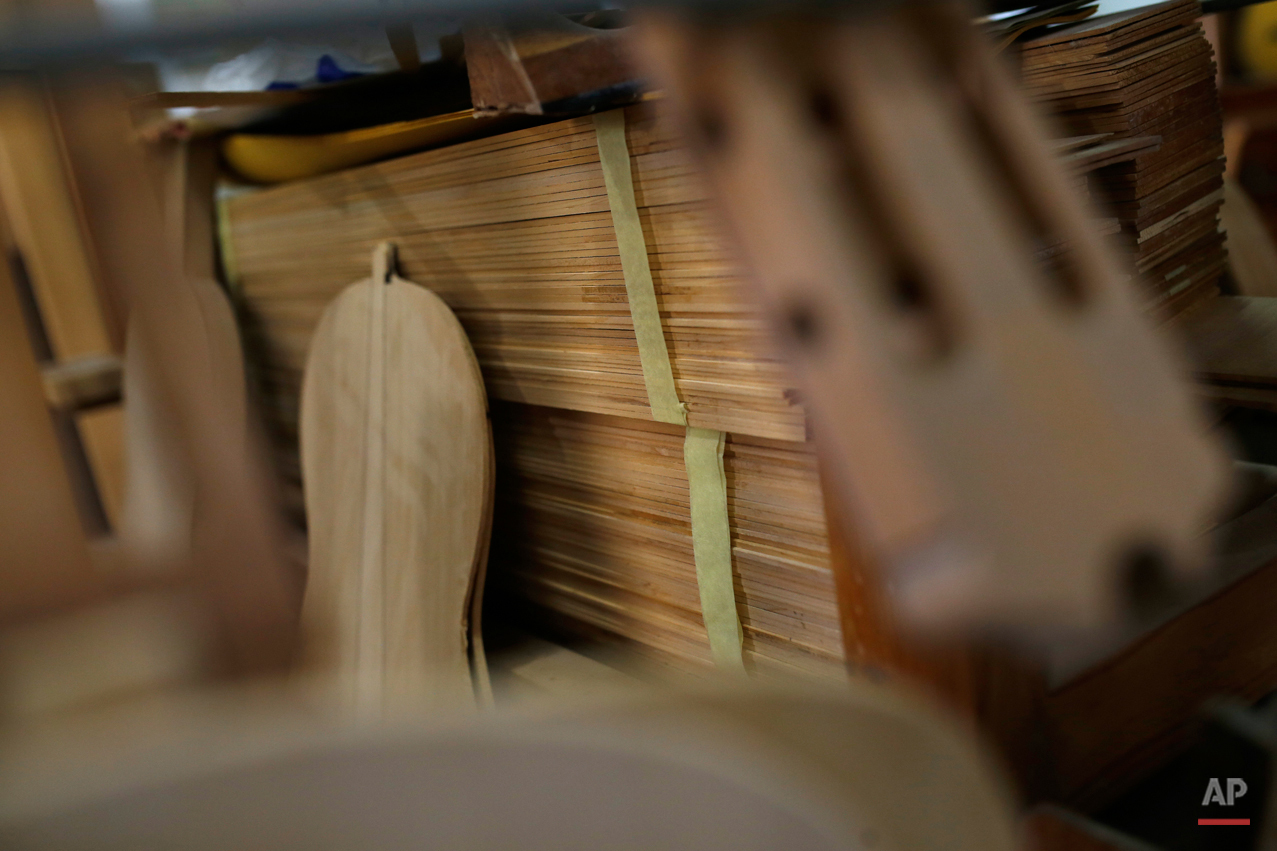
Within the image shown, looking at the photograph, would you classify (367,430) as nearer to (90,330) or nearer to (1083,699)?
(1083,699)

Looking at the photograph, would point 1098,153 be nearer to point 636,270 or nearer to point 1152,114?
point 1152,114

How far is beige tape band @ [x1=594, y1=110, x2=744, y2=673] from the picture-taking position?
114 cm

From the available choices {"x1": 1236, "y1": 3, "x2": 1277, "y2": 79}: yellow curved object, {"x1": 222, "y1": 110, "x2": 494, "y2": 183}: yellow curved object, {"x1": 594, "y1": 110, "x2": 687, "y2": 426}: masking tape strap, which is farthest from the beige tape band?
{"x1": 1236, "y1": 3, "x2": 1277, "y2": 79}: yellow curved object

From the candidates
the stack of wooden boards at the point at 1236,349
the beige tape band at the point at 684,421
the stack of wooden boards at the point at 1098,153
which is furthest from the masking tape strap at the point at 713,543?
the stack of wooden boards at the point at 1236,349

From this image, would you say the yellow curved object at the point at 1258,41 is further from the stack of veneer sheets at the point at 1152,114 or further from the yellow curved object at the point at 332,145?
the yellow curved object at the point at 332,145

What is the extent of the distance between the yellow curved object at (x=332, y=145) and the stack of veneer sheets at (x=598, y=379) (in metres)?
0.03

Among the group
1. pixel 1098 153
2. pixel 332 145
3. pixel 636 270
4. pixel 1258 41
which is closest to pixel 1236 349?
pixel 1098 153

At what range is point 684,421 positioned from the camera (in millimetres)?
1184

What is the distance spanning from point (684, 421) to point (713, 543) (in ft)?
0.58

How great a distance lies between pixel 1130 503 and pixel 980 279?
0.09 m

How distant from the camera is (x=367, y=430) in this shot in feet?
5.19

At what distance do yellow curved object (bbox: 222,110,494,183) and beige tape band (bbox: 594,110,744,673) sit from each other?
0.26 meters
